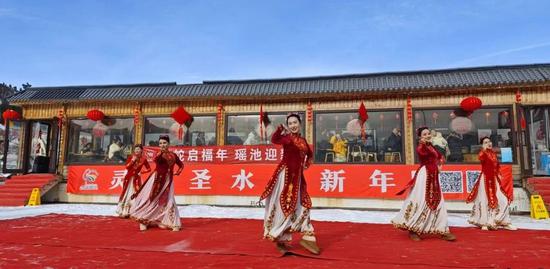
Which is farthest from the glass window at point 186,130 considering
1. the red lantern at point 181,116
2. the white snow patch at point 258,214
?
the white snow patch at point 258,214

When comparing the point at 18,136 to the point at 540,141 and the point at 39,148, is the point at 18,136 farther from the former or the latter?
the point at 540,141

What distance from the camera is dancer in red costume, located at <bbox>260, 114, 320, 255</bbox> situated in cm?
394

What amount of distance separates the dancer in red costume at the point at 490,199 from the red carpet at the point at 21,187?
36.1ft

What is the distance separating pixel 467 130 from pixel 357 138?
2.77 metres

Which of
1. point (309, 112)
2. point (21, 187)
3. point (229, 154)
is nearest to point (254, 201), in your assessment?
point (229, 154)

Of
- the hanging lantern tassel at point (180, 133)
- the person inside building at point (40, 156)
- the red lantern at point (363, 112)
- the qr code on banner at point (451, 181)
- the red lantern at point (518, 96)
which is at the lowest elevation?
the qr code on banner at point (451, 181)

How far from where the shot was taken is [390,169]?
8.94 metres

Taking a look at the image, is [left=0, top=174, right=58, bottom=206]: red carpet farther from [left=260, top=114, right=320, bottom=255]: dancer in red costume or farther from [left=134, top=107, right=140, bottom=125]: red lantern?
[left=260, top=114, right=320, bottom=255]: dancer in red costume

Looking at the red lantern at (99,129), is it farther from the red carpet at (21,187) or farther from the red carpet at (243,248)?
the red carpet at (243,248)

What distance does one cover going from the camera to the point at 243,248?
4.12m

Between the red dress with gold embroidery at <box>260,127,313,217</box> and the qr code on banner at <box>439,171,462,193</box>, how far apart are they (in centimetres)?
589

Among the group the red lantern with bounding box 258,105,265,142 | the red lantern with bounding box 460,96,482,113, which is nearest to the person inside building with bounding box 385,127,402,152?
the red lantern with bounding box 460,96,482,113

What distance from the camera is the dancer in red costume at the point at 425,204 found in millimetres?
4859

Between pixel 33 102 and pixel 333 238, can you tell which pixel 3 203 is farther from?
pixel 333 238
